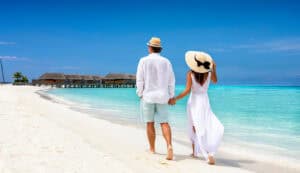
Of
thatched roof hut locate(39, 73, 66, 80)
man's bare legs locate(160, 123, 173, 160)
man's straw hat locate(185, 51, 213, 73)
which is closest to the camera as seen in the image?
man's straw hat locate(185, 51, 213, 73)

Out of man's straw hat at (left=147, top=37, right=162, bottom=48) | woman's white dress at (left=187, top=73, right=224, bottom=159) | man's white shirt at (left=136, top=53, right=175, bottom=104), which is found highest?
man's straw hat at (left=147, top=37, right=162, bottom=48)

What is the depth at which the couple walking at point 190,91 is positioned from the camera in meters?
3.94

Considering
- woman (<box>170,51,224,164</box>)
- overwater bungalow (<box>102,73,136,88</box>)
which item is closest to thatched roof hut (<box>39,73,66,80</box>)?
overwater bungalow (<box>102,73,136,88</box>)

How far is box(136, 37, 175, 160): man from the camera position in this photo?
13.4ft

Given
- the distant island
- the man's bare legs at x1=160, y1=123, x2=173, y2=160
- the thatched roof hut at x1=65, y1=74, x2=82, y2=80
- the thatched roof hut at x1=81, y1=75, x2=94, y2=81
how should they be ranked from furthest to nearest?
the thatched roof hut at x1=81, y1=75, x2=94, y2=81
the thatched roof hut at x1=65, y1=74, x2=82, y2=80
the distant island
the man's bare legs at x1=160, y1=123, x2=173, y2=160

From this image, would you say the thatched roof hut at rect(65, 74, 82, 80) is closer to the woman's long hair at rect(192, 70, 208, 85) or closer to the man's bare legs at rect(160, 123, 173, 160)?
the man's bare legs at rect(160, 123, 173, 160)

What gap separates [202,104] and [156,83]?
0.69 meters

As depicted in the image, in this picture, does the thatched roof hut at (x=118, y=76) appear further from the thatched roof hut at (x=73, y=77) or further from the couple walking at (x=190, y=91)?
the couple walking at (x=190, y=91)

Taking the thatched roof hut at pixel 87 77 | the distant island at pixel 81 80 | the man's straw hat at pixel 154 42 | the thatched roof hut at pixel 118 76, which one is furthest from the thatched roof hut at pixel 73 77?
the man's straw hat at pixel 154 42

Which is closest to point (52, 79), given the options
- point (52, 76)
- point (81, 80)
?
point (52, 76)

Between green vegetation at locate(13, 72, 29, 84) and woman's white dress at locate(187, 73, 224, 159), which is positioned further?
green vegetation at locate(13, 72, 29, 84)

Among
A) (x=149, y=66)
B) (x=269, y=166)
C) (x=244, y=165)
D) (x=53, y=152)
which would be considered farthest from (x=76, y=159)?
(x=269, y=166)

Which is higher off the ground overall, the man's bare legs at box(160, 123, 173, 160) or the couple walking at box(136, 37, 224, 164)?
the couple walking at box(136, 37, 224, 164)

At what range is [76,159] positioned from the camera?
3623mm
